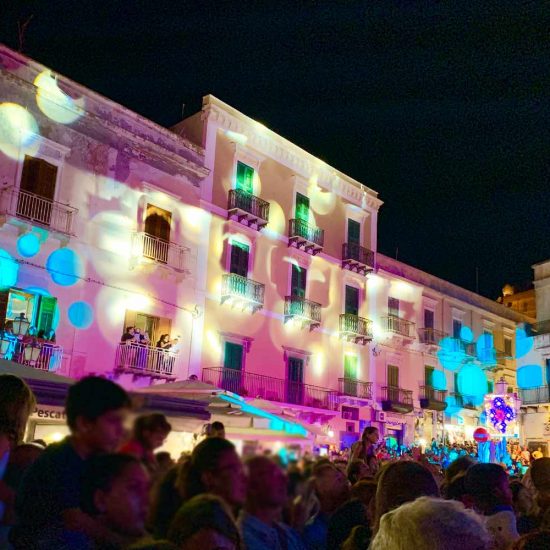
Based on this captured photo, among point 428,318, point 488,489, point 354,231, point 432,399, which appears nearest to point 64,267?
point 354,231

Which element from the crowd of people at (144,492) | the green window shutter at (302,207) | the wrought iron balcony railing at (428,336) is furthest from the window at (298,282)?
the crowd of people at (144,492)

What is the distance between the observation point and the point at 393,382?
2756 cm

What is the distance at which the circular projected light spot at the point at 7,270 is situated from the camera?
15.5 metres

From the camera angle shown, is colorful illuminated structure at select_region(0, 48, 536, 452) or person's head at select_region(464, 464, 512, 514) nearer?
person's head at select_region(464, 464, 512, 514)

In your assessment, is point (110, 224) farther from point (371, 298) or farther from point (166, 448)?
point (166, 448)

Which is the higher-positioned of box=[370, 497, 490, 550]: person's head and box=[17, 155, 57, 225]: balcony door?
box=[17, 155, 57, 225]: balcony door

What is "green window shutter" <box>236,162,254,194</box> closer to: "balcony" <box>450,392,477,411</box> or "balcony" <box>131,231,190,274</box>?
"balcony" <box>131,231,190,274</box>

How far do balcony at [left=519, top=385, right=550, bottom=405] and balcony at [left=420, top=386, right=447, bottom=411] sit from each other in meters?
5.76

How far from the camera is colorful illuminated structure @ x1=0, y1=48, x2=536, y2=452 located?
53.9 ft

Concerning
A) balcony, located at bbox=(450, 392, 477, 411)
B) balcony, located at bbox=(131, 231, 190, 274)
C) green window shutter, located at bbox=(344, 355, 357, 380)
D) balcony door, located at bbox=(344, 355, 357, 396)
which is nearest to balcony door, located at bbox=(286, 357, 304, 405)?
balcony door, located at bbox=(344, 355, 357, 396)

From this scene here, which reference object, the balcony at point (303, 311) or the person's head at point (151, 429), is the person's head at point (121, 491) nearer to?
the person's head at point (151, 429)

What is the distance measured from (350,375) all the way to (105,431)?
24.8 m

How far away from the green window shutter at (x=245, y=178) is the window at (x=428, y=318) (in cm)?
1190

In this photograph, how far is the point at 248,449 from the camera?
1.33 meters
